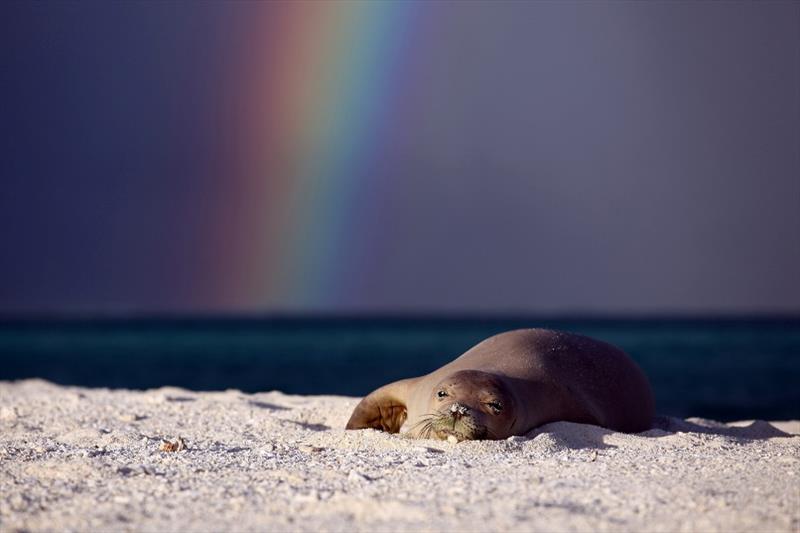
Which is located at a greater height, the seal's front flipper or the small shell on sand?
the seal's front flipper

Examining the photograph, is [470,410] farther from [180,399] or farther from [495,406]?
[180,399]

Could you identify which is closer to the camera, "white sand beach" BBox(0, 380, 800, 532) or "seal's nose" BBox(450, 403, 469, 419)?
"white sand beach" BBox(0, 380, 800, 532)

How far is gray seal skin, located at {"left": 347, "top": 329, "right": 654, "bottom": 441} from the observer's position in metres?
6.49

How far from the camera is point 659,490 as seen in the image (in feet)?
15.3

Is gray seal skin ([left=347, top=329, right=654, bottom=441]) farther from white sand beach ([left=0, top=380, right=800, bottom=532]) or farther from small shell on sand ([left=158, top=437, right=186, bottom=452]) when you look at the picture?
small shell on sand ([left=158, top=437, right=186, bottom=452])

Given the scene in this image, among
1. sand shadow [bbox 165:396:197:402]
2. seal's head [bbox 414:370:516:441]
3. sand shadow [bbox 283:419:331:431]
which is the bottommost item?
sand shadow [bbox 165:396:197:402]

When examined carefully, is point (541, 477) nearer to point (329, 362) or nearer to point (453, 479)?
point (453, 479)

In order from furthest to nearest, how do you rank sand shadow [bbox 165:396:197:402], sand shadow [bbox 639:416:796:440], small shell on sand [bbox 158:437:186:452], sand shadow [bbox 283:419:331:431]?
sand shadow [bbox 165:396:197:402] < sand shadow [bbox 639:416:796:440] < sand shadow [bbox 283:419:331:431] < small shell on sand [bbox 158:437:186:452]

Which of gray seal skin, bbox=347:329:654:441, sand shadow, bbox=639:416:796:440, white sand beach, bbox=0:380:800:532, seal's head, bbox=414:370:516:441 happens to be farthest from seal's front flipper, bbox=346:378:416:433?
sand shadow, bbox=639:416:796:440

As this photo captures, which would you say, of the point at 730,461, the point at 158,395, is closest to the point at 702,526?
the point at 730,461

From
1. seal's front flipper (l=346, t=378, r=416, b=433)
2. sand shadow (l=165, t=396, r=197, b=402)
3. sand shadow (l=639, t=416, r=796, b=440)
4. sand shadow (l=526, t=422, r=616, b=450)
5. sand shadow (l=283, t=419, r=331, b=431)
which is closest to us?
sand shadow (l=526, t=422, r=616, b=450)

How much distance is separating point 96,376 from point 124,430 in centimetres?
2065

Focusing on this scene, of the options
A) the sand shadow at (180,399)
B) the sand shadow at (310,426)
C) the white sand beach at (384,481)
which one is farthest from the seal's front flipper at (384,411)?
the sand shadow at (180,399)

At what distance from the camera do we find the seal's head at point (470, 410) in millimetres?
6379
